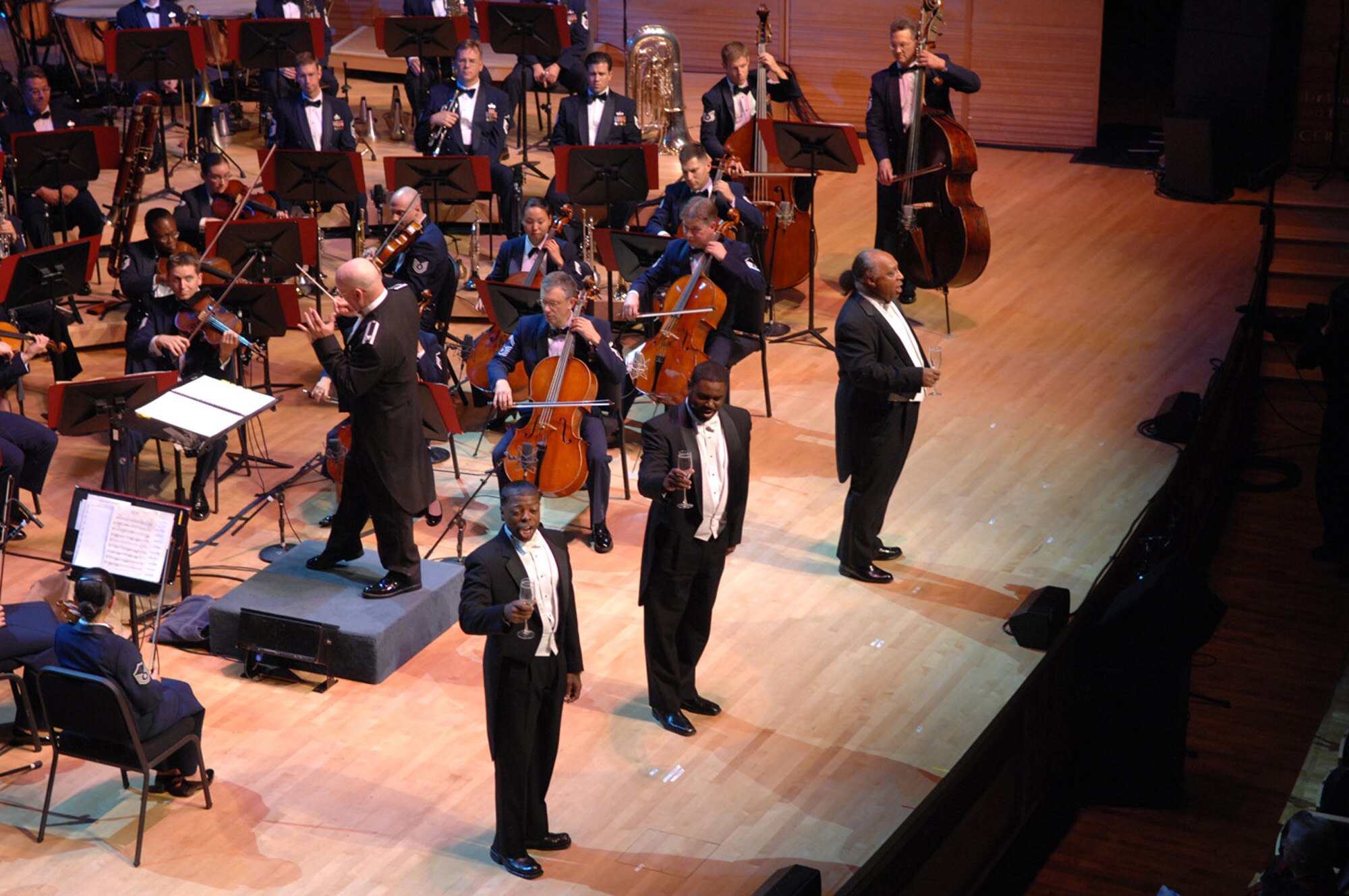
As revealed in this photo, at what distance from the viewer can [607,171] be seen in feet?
29.8

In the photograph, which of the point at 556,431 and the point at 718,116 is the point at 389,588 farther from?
the point at 718,116

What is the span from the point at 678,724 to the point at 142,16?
26.2 feet

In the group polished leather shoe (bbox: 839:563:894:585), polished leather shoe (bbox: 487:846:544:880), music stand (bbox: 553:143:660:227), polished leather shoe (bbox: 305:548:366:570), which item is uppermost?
music stand (bbox: 553:143:660:227)

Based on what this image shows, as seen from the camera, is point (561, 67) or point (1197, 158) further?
point (561, 67)

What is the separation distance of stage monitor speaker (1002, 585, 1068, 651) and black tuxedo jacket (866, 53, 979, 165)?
364 cm

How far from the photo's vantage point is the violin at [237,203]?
9344mm

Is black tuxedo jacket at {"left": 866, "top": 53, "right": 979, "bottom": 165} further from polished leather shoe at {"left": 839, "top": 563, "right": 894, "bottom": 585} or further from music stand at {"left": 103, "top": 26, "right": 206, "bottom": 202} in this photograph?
music stand at {"left": 103, "top": 26, "right": 206, "bottom": 202}

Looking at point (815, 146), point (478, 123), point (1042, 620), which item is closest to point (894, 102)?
point (815, 146)

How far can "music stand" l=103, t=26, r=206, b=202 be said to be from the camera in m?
10.3

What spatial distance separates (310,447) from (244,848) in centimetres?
337

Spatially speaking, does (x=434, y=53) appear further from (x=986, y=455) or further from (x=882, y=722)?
(x=882, y=722)

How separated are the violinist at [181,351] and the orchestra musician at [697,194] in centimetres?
240

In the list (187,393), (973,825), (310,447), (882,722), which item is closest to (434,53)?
(310,447)

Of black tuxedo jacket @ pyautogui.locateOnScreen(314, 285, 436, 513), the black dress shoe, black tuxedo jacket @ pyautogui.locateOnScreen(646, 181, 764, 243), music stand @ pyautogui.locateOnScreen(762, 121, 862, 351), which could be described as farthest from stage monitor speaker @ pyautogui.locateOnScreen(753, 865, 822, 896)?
music stand @ pyautogui.locateOnScreen(762, 121, 862, 351)
